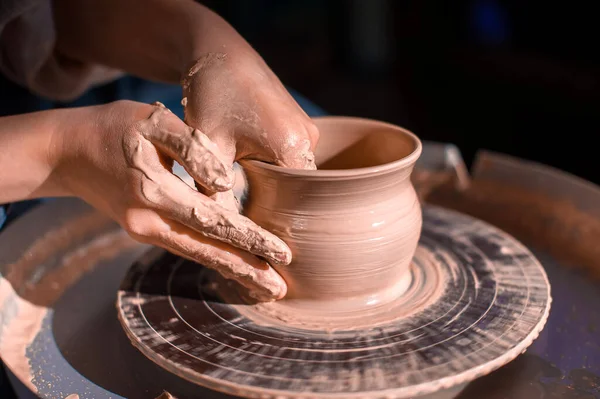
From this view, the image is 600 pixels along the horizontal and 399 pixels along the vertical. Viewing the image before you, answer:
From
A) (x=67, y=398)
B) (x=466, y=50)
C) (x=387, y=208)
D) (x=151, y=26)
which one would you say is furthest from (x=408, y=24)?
(x=67, y=398)

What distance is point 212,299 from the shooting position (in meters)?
1.17

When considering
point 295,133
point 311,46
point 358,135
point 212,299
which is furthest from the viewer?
point 311,46

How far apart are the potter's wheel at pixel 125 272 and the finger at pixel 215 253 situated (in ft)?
0.67

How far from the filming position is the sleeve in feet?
4.83

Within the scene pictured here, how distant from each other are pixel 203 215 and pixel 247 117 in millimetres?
190

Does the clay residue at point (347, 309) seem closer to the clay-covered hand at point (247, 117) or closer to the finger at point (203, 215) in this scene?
the finger at point (203, 215)

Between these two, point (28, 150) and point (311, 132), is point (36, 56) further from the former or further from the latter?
point (311, 132)

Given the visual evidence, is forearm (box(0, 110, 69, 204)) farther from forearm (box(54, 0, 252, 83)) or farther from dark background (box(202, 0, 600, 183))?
dark background (box(202, 0, 600, 183))

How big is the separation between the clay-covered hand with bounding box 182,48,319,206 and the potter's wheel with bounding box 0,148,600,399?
1.38ft

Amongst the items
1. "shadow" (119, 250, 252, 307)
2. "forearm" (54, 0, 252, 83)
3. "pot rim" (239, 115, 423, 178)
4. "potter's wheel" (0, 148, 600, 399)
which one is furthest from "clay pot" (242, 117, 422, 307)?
"forearm" (54, 0, 252, 83)

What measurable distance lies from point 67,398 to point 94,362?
0.15 m

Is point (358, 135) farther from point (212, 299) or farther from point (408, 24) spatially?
point (408, 24)

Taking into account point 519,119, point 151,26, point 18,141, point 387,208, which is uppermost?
point 151,26

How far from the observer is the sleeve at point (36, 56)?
4.83 feet
